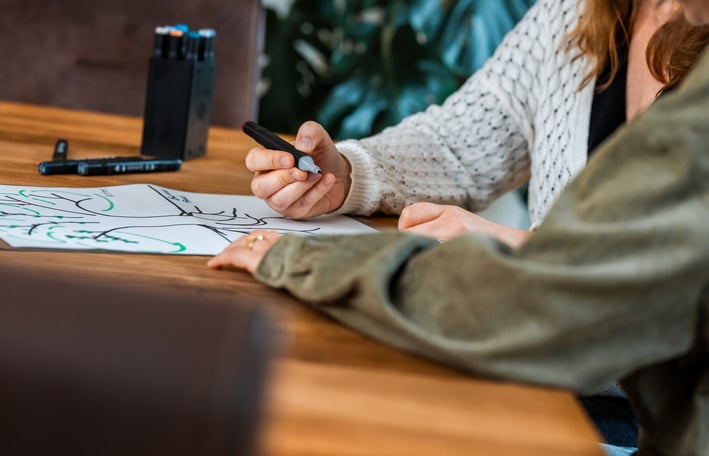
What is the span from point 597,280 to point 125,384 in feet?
1.04

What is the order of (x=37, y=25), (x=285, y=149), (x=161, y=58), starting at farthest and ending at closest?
(x=37, y=25) < (x=161, y=58) < (x=285, y=149)

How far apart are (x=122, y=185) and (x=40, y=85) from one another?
0.75 meters

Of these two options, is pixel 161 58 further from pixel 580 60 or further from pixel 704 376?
pixel 704 376

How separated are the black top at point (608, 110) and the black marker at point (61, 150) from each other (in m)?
0.67

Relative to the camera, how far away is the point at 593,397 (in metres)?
1.12

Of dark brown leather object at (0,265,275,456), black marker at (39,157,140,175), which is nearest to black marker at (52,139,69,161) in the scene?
black marker at (39,157,140,175)

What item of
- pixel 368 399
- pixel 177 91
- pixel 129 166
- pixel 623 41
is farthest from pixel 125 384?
pixel 623 41

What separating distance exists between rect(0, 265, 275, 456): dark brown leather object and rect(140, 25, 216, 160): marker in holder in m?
0.97

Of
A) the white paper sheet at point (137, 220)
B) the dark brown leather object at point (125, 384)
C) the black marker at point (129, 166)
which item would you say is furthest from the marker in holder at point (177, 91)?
the dark brown leather object at point (125, 384)

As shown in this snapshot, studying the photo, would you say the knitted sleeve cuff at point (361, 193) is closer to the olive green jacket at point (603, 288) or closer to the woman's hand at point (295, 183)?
the woman's hand at point (295, 183)

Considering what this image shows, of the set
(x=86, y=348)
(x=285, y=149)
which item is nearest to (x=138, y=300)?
(x=86, y=348)

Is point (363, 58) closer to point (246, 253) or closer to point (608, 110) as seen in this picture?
point (608, 110)

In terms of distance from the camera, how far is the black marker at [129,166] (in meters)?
1.09

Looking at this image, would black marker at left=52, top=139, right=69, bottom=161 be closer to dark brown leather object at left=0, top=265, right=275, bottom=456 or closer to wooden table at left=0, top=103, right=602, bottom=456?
wooden table at left=0, top=103, right=602, bottom=456
